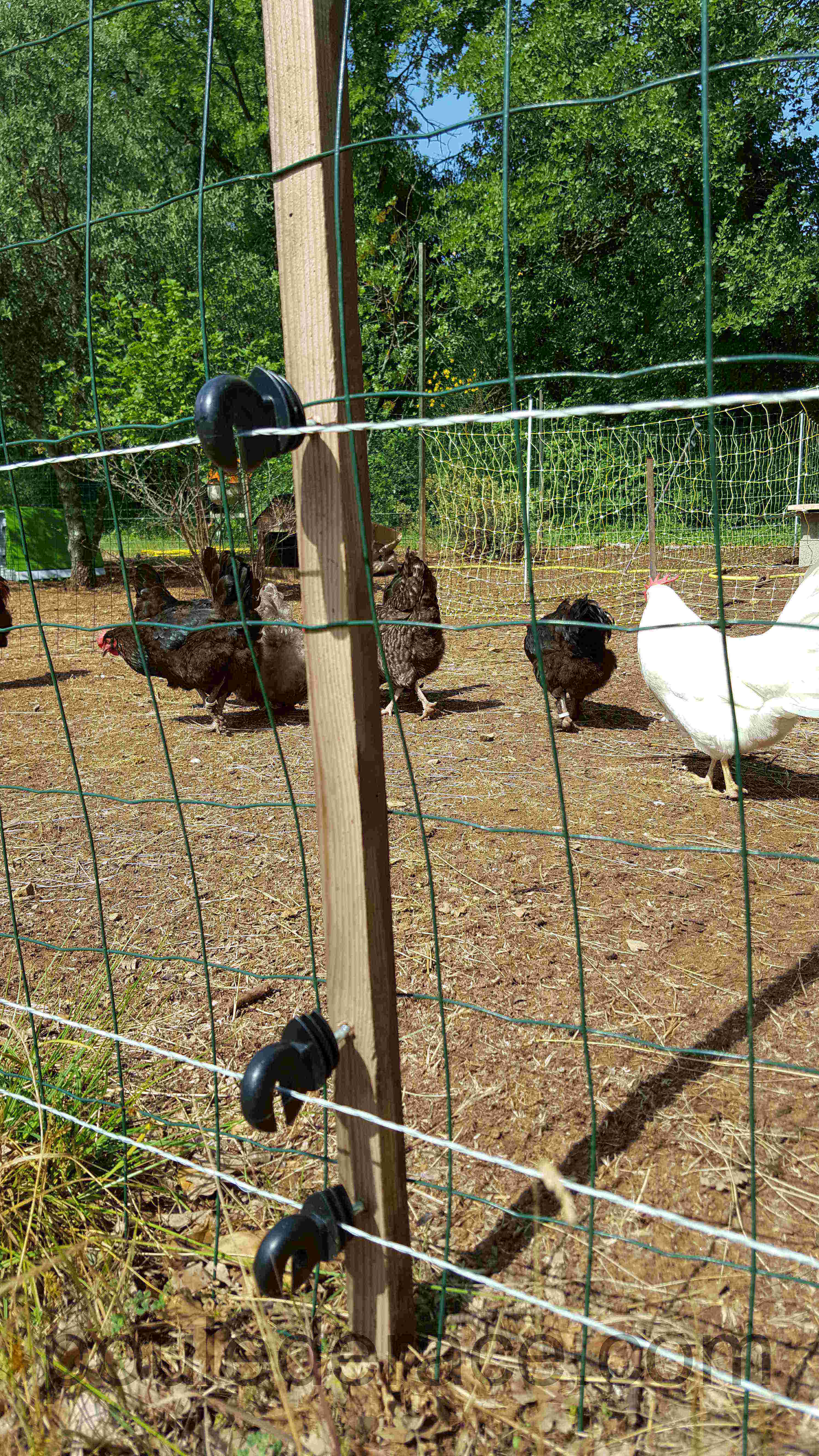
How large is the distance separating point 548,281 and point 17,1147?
22419 mm

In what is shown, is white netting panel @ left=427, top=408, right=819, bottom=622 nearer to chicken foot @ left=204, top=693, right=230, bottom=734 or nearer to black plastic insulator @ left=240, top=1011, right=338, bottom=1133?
chicken foot @ left=204, top=693, right=230, bottom=734

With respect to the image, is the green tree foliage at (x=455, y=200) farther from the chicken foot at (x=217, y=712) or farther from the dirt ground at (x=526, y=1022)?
the dirt ground at (x=526, y=1022)

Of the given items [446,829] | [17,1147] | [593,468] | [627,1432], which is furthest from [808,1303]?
[593,468]

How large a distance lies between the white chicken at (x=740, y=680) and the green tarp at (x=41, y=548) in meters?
12.6

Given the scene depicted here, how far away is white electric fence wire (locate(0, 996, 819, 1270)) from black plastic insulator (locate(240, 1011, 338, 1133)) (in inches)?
1.3

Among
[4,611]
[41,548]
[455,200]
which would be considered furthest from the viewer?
[455,200]

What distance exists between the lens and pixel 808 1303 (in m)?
1.74

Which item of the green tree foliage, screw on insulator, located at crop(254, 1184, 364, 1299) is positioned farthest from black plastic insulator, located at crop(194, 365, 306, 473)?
the green tree foliage

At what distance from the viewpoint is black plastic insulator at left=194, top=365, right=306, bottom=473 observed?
4.62 feet

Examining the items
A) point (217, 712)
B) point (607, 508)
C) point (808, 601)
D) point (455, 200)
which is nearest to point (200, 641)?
point (217, 712)

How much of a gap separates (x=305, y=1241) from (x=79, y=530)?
15039mm

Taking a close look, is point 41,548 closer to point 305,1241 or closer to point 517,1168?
point 305,1241

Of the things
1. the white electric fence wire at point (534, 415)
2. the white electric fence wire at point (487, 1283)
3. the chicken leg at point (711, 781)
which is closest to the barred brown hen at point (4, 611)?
the chicken leg at point (711, 781)

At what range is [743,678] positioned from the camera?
4.14 metres
